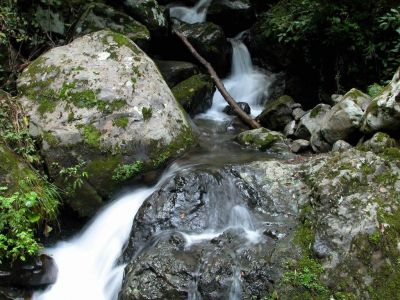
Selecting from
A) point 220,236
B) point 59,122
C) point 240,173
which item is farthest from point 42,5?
point 220,236

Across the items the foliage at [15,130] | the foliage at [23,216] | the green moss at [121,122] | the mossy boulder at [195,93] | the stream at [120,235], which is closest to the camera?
the foliage at [23,216]

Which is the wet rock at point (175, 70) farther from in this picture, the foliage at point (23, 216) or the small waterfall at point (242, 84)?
the foliage at point (23, 216)

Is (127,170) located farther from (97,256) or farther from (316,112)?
(316,112)

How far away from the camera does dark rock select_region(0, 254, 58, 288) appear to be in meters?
4.16

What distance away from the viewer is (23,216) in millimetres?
4152

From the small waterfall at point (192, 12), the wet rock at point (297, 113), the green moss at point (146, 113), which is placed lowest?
the wet rock at point (297, 113)

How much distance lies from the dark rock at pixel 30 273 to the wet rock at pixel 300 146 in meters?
A: 3.85

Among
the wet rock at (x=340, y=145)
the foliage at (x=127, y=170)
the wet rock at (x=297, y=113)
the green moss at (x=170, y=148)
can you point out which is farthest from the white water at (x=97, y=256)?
the wet rock at (x=297, y=113)

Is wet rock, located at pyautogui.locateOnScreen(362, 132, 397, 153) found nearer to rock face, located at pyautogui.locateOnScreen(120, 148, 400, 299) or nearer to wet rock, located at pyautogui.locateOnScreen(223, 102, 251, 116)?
rock face, located at pyautogui.locateOnScreen(120, 148, 400, 299)

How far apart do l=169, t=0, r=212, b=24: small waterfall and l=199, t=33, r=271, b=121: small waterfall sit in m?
1.23

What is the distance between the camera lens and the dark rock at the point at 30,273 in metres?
4.16

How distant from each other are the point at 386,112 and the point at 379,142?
1.40 ft

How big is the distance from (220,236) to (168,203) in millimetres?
752

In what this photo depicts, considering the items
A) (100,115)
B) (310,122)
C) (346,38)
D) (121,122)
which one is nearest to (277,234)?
(121,122)
